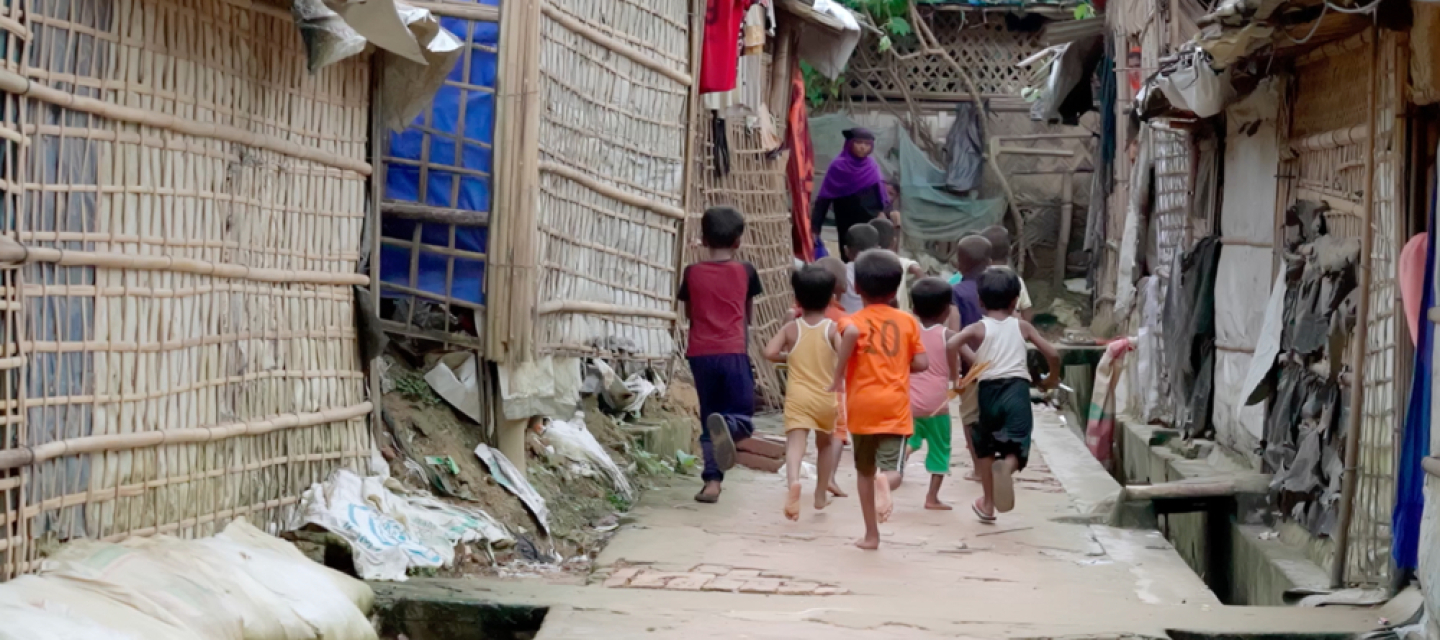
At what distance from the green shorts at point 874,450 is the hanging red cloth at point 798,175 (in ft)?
23.4

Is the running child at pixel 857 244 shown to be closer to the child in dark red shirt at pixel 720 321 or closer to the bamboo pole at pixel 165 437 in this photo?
the child in dark red shirt at pixel 720 321

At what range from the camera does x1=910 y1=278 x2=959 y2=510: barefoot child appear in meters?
8.56

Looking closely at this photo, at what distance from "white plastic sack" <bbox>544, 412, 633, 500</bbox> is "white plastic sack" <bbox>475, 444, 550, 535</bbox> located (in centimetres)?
101

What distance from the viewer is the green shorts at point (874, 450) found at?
7.15m

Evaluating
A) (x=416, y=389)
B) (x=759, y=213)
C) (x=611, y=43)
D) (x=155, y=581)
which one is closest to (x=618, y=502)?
(x=416, y=389)

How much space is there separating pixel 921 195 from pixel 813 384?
43.9 ft

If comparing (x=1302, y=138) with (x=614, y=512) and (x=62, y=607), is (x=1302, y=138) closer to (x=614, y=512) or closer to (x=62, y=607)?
(x=614, y=512)

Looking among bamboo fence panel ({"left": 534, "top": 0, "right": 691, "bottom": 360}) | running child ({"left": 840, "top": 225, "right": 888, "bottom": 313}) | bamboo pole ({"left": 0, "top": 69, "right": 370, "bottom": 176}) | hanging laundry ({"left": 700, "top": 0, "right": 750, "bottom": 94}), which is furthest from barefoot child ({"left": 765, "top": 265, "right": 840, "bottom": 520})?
running child ({"left": 840, "top": 225, "right": 888, "bottom": 313})

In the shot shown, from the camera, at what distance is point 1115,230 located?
16.6 meters

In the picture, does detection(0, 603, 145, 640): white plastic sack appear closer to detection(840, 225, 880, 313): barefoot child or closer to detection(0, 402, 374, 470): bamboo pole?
detection(0, 402, 374, 470): bamboo pole

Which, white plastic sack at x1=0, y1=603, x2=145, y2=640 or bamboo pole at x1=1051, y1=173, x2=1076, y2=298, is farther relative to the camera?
bamboo pole at x1=1051, y1=173, x2=1076, y2=298

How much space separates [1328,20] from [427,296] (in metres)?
4.17

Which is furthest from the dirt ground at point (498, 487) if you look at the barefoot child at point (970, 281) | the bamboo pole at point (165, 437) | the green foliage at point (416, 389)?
the barefoot child at point (970, 281)

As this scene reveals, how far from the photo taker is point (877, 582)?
658 centimetres
